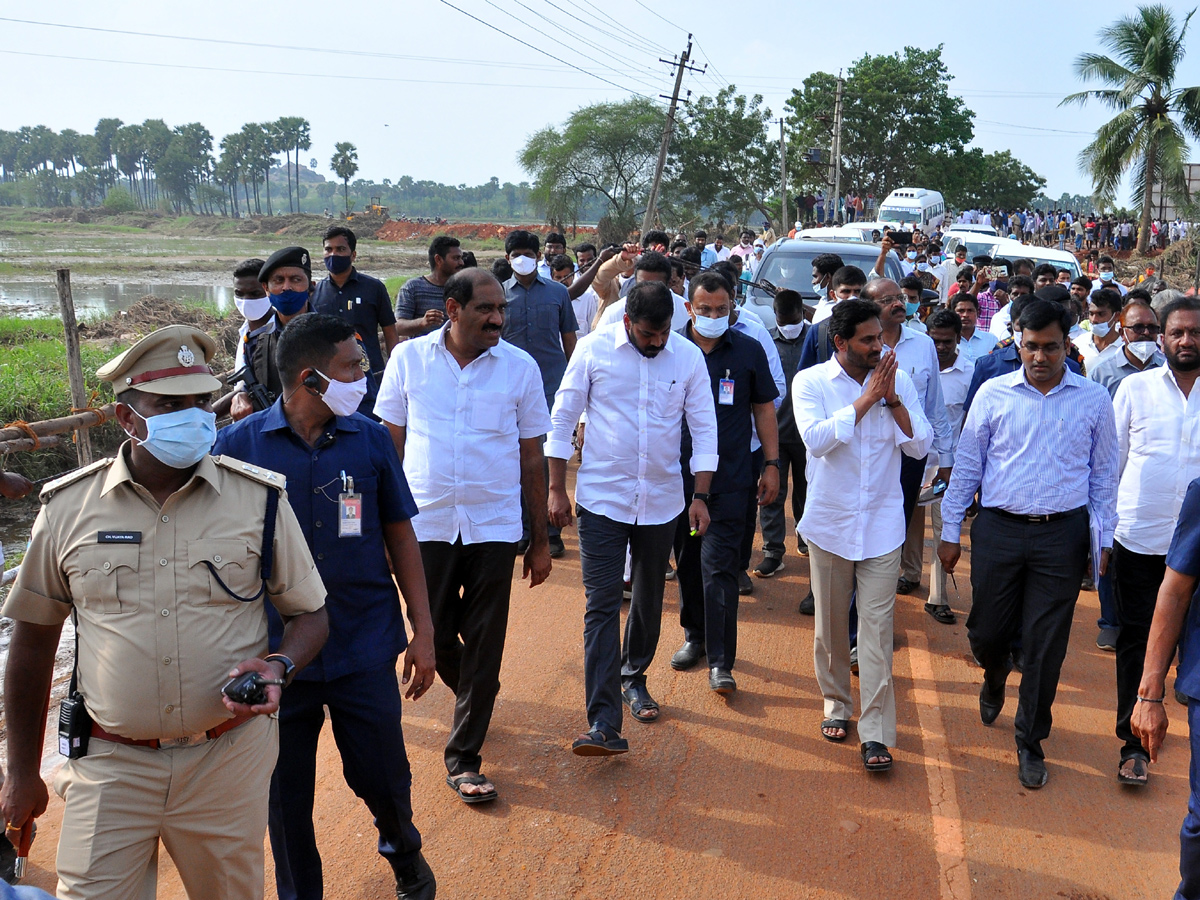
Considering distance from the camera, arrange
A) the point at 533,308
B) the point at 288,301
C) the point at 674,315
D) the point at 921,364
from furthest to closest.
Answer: the point at 533,308, the point at 674,315, the point at 921,364, the point at 288,301

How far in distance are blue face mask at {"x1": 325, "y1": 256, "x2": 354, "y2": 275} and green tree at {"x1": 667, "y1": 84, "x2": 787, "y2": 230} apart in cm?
5023

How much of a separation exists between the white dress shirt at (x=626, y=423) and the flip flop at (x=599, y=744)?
3.23ft

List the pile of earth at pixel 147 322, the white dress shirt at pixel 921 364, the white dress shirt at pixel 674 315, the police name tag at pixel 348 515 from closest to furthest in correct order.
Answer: the police name tag at pixel 348 515, the white dress shirt at pixel 921 364, the white dress shirt at pixel 674 315, the pile of earth at pixel 147 322

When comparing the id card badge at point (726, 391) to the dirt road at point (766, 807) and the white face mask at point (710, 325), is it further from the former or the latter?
the dirt road at point (766, 807)

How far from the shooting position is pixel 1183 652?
3232 millimetres

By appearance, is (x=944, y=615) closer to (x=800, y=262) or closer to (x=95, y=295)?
(x=800, y=262)

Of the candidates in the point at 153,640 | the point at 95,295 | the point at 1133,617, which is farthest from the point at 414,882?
the point at 95,295

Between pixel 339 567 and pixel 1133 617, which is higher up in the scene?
pixel 339 567

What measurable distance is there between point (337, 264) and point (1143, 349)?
5.35 meters

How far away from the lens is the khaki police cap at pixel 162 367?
8.27 ft

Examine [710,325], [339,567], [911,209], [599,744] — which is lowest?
[599,744]

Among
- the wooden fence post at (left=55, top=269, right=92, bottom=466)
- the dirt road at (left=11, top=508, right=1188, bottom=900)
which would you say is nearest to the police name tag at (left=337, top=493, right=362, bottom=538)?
the dirt road at (left=11, top=508, right=1188, bottom=900)

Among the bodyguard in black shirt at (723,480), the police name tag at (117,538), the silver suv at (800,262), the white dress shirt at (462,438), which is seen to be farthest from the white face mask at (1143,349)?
the police name tag at (117,538)

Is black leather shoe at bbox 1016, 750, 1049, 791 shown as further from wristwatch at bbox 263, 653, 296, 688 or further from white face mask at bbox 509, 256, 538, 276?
white face mask at bbox 509, 256, 538, 276
